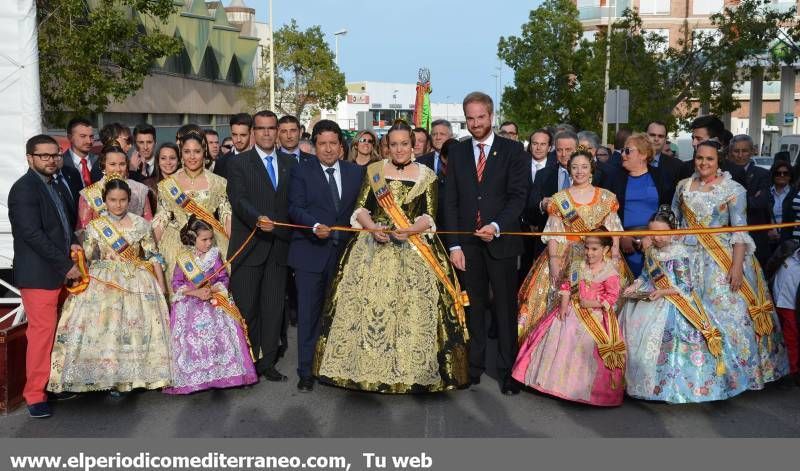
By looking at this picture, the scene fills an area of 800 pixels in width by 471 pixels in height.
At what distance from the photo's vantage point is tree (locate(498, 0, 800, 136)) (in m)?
23.9

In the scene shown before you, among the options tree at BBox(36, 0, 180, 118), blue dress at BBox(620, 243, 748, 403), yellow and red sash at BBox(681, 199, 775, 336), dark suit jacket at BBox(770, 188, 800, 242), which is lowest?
blue dress at BBox(620, 243, 748, 403)

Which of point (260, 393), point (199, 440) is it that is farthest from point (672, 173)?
point (199, 440)

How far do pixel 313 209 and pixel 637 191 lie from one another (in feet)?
8.39

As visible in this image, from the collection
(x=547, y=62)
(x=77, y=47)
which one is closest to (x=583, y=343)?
(x=77, y=47)

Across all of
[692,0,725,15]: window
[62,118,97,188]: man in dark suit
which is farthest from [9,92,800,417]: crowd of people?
[692,0,725,15]: window

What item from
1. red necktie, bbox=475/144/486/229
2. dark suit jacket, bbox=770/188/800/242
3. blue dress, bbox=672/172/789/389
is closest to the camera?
blue dress, bbox=672/172/789/389

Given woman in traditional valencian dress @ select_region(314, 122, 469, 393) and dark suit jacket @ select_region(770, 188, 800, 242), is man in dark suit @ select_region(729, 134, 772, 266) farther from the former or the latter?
woman in traditional valencian dress @ select_region(314, 122, 469, 393)

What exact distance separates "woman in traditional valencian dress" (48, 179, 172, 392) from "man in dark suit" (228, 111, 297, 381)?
0.67 m

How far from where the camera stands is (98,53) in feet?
41.7

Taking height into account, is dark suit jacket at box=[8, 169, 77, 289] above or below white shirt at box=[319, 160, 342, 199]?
below

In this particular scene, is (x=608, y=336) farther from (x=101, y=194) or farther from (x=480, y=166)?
(x=101, y=194)

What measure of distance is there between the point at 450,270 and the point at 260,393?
166 cm

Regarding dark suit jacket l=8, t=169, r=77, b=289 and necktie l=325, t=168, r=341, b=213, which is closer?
dark suit jacket l=8, t=169, r=77, b=289

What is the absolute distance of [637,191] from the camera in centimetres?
688
